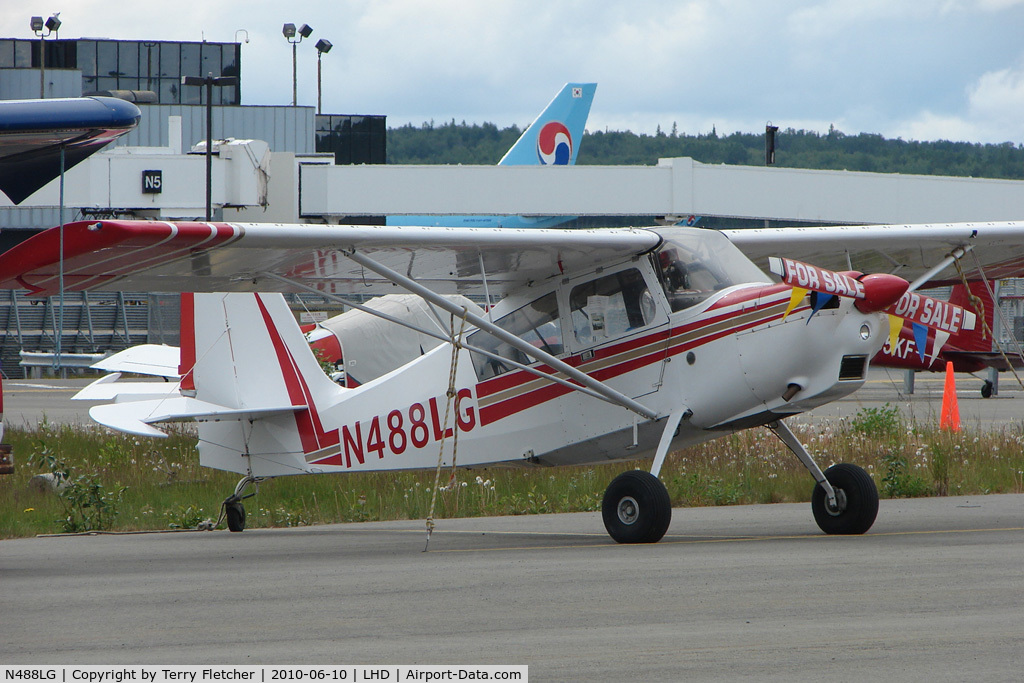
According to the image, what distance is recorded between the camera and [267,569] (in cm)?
808

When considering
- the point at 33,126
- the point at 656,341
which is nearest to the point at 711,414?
the point at 656,341

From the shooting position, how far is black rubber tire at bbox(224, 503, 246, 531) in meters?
11.1

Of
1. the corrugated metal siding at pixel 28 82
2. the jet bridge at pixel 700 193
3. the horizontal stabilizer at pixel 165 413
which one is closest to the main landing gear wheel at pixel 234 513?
the horizontal stabilizer at pixel 165 413

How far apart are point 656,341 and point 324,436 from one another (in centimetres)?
370

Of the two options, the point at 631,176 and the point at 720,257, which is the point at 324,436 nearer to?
the point at 720,257

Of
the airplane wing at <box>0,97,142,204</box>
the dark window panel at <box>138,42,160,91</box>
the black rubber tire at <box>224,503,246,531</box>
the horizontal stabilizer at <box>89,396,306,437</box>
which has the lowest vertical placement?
the black rubber tire at <box>224,503,246,531</box>

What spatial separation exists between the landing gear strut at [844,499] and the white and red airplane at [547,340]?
0.02 m

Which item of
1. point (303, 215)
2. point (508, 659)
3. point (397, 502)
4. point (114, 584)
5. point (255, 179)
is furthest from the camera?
point (303, 215)

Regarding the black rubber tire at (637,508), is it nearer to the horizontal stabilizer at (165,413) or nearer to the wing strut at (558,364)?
the wing strut at (558,364)

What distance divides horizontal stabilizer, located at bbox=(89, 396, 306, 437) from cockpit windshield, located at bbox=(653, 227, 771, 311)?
13.4ft

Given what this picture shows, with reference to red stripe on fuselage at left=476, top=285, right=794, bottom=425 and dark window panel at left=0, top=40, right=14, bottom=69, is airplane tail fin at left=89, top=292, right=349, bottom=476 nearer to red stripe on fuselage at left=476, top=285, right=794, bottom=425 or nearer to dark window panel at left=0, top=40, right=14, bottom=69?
red stripe on fuselage at left=476, top=285, right=794, bottom=425

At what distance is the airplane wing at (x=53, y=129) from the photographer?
745cm

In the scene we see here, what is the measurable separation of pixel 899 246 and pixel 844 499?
264 centimetres
